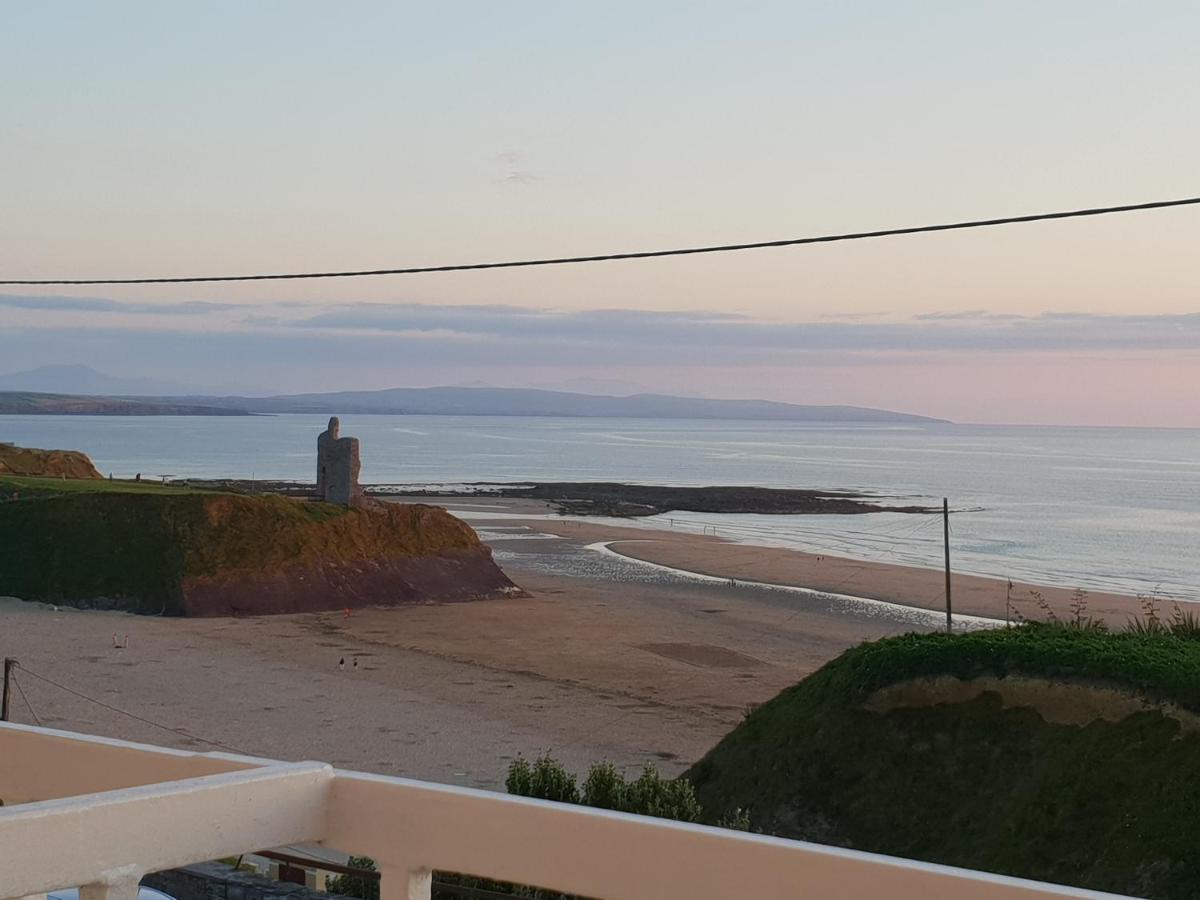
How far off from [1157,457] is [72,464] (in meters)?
156

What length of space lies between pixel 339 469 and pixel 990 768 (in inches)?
1402

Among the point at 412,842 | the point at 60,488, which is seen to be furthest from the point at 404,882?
the point at 60,488

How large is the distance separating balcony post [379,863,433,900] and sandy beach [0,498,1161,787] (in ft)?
61.8

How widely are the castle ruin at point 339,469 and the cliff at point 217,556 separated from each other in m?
1.08

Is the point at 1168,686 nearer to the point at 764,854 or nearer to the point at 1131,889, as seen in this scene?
the point at 1131,889

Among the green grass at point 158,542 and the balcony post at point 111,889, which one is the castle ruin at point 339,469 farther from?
the balcony post at point 111,889

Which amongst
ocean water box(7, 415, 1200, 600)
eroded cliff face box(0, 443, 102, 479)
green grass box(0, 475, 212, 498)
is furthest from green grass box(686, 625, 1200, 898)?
eroded cliff face box(0, 443, 102, 479)

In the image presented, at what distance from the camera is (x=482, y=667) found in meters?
33.5

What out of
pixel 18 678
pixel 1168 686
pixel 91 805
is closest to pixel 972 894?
pixel 91 805

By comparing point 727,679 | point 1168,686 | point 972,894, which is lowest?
point 727,679

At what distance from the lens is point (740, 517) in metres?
89.5

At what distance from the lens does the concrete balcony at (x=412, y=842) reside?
6.84 ft

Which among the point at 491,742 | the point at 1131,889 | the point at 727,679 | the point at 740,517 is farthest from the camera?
the point at 740,517

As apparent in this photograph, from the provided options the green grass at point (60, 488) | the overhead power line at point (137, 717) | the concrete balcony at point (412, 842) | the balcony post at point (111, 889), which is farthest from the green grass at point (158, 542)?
the balcony post at point (111, 889)
